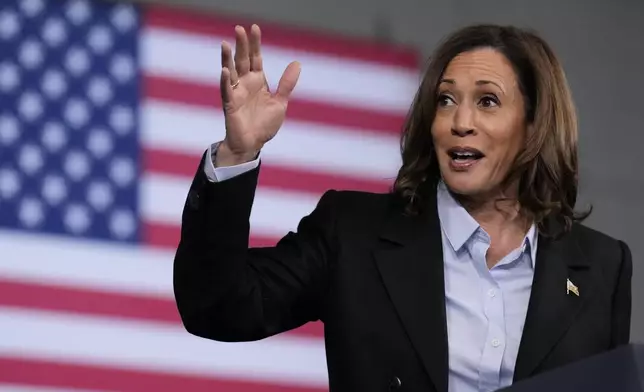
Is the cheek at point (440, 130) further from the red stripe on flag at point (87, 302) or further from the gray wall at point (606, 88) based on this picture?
the gray wall at point (606, 88)

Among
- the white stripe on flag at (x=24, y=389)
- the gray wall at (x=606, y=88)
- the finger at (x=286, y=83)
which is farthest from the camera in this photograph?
the gray wall at (x=606, y=88)

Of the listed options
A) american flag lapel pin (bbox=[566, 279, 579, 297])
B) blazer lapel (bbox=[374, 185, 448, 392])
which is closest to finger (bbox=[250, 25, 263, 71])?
blazer lapel (bbox=[374, 185, 448, 392])

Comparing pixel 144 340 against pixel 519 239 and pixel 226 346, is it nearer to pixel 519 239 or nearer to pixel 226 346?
pixel 226 346

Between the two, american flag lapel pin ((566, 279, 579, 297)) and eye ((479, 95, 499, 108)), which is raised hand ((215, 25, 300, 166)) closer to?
eye ((479, 95, 499, 108))

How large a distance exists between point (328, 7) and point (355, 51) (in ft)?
0.46

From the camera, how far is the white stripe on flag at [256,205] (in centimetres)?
294

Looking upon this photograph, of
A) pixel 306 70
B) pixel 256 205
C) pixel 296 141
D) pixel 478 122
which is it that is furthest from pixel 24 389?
pixel 478 122

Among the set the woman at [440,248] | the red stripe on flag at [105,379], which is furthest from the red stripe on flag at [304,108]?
the woman at [440,248]

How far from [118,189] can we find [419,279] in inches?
55.8

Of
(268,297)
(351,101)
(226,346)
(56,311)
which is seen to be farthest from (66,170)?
(268,297)

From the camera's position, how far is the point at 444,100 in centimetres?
180

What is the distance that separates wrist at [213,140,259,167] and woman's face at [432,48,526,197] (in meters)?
0.36

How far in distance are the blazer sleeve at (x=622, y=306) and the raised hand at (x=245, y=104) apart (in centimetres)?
59

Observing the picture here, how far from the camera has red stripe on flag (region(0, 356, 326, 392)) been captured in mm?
2764
